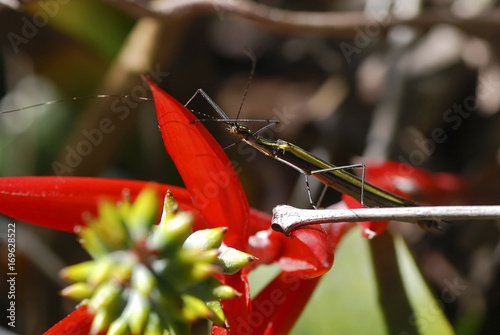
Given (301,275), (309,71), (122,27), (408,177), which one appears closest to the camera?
(301,275)

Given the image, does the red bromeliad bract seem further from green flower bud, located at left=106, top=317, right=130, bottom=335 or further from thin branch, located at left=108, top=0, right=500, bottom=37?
thin branch, located at left=108, top=0, right=500, bottom=37

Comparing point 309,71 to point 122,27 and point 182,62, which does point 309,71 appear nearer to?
point 182,62

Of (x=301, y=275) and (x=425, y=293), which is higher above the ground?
(x=301, y=275)

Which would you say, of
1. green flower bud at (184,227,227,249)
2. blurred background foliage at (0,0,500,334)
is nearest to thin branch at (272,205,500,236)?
green flower bud at (184,227,227,249)

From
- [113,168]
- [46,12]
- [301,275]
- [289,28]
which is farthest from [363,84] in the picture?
[301,275]

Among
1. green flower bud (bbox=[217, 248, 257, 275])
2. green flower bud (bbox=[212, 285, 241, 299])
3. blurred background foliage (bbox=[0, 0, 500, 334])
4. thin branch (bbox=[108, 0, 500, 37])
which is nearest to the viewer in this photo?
green flower bud (bbox=[212, 285, 241, 299])

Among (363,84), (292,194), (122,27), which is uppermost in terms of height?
(122,27)

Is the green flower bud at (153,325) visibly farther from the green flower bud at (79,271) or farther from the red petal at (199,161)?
the red petal at (199,161)

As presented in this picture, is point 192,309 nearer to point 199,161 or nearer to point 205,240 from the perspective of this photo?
point 205,240
